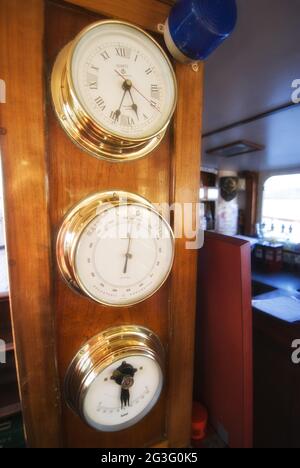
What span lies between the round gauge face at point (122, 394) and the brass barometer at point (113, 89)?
633mm

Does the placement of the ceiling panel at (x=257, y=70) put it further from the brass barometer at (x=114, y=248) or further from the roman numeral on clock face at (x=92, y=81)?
the brass barometer at (x=114, y=248)

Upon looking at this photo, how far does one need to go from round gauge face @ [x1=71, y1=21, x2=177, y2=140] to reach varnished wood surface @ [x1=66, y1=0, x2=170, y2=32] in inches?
3.6

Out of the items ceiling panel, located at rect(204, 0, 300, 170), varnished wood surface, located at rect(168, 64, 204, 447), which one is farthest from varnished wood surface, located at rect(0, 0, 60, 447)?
ceiling panel, located at rect(204, 0, 300, 170)

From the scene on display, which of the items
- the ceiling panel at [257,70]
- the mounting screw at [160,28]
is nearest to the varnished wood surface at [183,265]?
the mounting screw at [160,28]

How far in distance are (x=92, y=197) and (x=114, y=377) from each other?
1.77 ft

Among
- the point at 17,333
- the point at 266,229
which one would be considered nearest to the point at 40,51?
the point at 17,333

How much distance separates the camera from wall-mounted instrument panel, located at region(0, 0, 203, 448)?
2.02 feet

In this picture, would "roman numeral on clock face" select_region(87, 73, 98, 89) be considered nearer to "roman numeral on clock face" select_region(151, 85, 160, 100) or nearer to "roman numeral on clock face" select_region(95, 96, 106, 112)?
"roman numeral on clock face" select_region(95, 96, 106, 112)

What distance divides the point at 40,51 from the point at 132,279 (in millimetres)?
633

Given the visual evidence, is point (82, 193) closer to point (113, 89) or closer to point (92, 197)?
point (92, 197)

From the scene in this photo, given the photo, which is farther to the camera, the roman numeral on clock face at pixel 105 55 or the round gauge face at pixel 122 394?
the round gauge face at pixel 122 394

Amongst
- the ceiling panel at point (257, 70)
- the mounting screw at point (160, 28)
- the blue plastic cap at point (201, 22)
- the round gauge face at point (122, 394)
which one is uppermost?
the ceiling panel at point (257, 70)

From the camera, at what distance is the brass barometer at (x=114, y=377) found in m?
0.72

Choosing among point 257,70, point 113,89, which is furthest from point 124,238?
point 257,70
